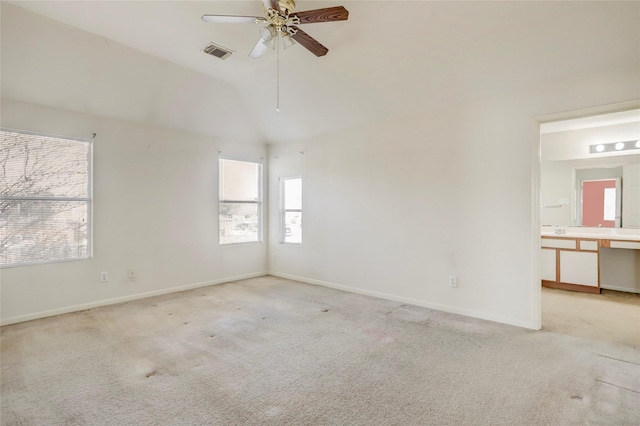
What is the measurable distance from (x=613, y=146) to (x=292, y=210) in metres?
5.39

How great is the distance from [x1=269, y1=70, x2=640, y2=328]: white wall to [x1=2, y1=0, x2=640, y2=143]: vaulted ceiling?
0.24 m

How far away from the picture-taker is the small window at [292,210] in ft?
18.9

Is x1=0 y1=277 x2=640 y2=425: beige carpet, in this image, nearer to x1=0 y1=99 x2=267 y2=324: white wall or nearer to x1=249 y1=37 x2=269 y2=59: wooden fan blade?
x1=0 y1=99 x2=267 y2=324: white wall

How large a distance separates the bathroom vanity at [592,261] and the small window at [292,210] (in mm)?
3944

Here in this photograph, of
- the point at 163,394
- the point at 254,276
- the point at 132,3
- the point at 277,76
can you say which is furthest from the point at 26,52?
the point at 254,276

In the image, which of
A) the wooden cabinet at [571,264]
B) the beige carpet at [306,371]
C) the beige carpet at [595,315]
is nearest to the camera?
the beige carpet at [306,371]

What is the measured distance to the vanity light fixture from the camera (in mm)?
4682

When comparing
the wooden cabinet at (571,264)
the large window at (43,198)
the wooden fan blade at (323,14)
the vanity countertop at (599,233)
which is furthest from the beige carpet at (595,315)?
the large window at (43,198)

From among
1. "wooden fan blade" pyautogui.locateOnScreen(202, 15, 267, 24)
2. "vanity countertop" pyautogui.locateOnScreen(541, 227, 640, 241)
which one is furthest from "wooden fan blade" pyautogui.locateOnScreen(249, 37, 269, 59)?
"vanity countertop" pyautogui.locateOnScreen(541, 227, 640, 241)

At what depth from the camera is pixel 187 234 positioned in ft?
16.4

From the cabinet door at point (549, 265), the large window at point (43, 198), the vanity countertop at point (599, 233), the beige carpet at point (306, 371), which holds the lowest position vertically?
the beige carpet at point (306, 371)

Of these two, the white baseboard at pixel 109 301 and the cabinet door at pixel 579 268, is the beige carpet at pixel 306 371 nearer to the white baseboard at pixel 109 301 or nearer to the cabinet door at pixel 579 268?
the white baseboard at pixel 109 301

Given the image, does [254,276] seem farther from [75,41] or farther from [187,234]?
[75,41]

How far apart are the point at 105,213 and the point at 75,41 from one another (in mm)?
2057
